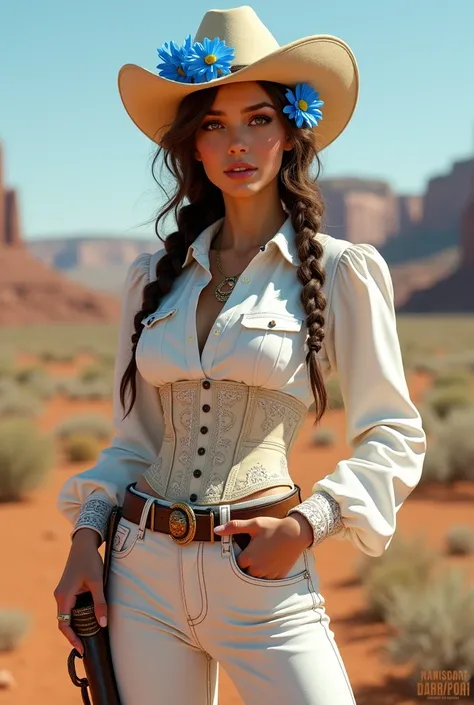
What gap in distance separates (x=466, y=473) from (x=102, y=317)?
75.5m

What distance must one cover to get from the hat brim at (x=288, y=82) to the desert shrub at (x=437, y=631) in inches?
144

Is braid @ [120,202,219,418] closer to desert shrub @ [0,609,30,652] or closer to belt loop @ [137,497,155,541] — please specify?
belt loop @ [137,497,155,541]

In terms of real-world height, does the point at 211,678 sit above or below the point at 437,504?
above

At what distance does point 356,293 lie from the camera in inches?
95.1

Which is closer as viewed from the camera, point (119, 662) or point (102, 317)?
point (119, 662)

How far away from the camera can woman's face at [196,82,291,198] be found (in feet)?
8.29

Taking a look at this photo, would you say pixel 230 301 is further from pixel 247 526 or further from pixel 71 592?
pixel 71 592

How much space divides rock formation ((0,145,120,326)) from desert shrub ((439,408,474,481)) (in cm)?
6940

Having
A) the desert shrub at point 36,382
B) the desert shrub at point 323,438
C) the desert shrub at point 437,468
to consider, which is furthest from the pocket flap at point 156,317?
the desert shrub at point 36,382

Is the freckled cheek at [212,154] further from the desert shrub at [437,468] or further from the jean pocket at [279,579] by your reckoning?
the desert shrub at [437,468]

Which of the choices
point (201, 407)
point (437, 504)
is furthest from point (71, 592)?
point (437, 504)

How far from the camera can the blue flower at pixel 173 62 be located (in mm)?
2703

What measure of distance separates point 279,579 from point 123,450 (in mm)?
716

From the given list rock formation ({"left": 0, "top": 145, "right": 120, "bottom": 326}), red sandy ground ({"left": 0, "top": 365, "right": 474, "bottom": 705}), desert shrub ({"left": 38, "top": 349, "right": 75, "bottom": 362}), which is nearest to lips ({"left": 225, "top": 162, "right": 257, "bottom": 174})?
red sandy ground ({"left": 0, "top": 365, "right": 474, "bottom": 705})
